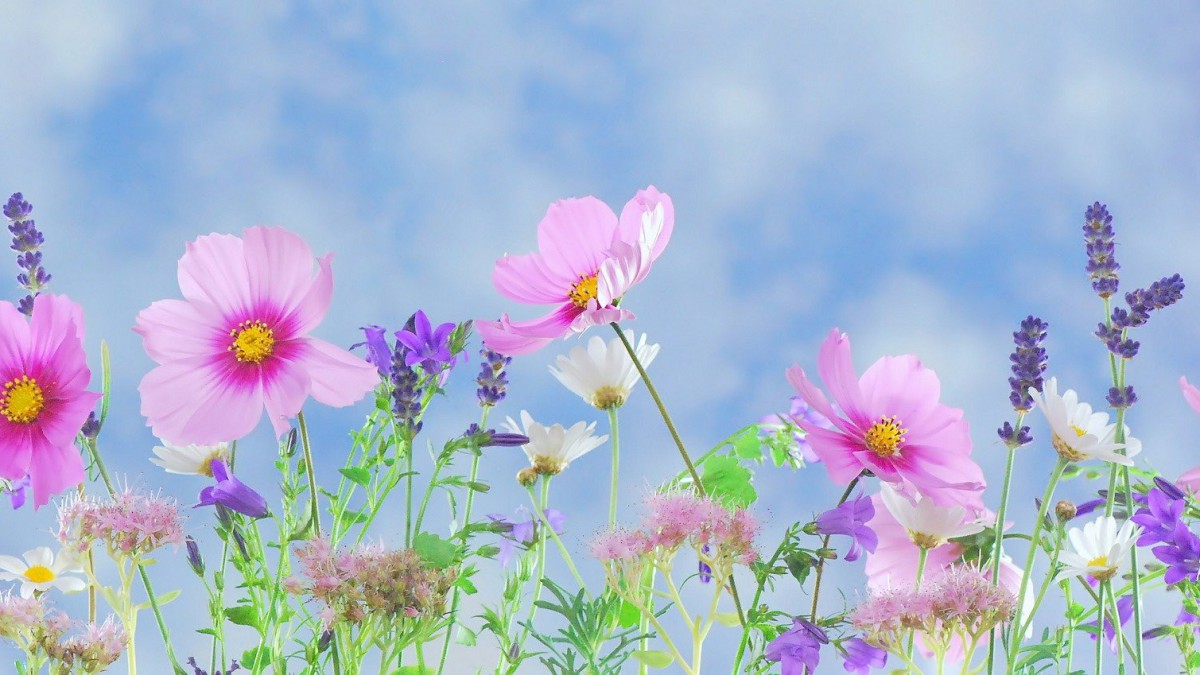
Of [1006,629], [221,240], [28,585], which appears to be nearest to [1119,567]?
[1006,629]

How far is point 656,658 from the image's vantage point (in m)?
1.33

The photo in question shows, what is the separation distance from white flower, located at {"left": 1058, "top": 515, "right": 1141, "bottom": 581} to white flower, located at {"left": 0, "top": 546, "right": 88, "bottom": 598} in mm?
1311

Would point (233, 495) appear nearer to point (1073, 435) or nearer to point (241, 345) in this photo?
point (241, 345)

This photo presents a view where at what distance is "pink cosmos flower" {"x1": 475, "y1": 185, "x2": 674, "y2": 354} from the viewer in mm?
1422

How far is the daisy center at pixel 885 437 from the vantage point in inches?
56.1

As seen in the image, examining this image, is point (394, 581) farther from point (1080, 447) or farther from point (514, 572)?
point (1080, 447)

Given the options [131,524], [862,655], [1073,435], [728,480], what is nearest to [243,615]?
[131,524]

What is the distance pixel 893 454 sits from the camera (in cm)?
143

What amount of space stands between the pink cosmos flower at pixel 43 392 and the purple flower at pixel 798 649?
2.82 ft

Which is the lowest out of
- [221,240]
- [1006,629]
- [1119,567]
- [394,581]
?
[394,581]

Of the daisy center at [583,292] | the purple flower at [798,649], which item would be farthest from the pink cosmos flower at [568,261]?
the purple flower at [798,649]

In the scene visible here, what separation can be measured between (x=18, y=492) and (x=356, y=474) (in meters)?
0.69

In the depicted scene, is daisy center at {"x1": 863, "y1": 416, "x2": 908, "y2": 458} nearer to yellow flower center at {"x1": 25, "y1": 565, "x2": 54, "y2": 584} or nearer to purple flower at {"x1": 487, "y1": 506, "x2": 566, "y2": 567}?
purple flower at {"x1": 487, "y1": 506, "x2": 566, "y2": 567}

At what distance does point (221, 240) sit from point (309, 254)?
0.35ft
